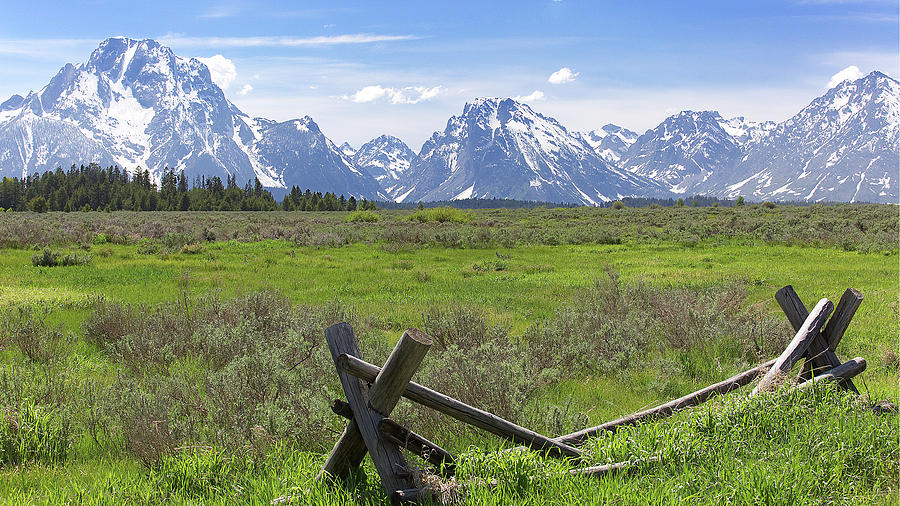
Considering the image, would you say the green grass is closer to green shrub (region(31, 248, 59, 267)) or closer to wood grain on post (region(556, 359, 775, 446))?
wood grain on post (region(556, 359, 775, 446))

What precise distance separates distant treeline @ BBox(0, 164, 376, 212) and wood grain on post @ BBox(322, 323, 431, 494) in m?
105

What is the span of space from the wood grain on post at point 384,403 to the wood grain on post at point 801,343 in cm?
347

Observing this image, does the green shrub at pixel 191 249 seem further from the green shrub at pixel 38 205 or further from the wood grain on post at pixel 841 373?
the green shrub at pixel 38 205

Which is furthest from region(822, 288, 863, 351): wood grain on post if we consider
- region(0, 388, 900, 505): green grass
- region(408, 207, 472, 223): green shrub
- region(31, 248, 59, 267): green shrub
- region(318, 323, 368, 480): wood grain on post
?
region(408, 207, 472, 223): green shrub

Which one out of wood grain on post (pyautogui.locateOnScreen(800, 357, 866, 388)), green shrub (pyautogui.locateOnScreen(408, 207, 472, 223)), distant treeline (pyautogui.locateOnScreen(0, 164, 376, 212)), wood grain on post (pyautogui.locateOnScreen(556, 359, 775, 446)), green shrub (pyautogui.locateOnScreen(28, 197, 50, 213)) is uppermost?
distant treeline (pyautogui.locateOnScreen(0, 164, 376, 212))

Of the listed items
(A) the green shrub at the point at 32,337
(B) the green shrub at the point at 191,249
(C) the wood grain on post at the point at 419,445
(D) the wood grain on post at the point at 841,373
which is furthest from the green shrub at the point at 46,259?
(D) the wood grain on post at the point at 841,373

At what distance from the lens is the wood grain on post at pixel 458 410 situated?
11.8ft

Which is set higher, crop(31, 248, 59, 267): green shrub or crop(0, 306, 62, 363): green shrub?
crop(31, 248, 59, 267): green shrub

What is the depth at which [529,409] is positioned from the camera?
5.25 meters

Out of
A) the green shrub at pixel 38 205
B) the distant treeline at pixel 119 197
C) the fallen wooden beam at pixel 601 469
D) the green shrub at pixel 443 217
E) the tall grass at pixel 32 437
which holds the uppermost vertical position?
the distant treeline at pixel 119 197

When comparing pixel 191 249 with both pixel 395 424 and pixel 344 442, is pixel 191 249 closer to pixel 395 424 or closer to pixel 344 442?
pixel 344 442

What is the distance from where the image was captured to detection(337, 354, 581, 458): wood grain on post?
11.8ft

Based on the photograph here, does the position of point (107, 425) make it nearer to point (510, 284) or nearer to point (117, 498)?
point (117, 498)

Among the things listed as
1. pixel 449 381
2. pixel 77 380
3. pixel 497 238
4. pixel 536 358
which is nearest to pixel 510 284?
pixel 536 358
